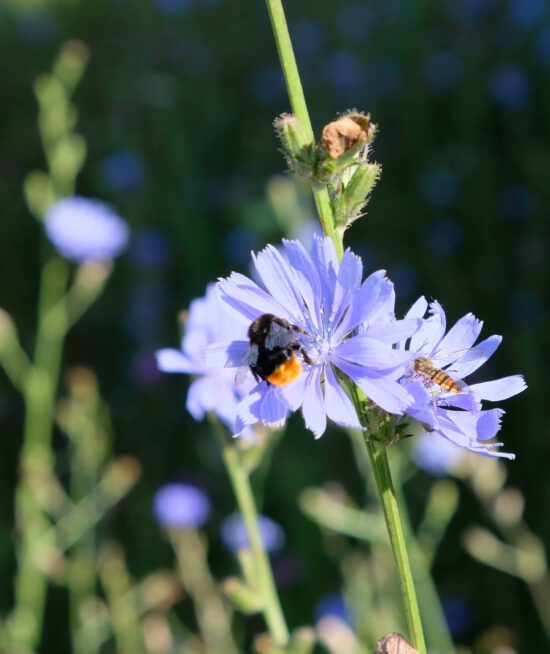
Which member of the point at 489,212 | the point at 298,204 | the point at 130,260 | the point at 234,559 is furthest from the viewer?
the point at 130,260

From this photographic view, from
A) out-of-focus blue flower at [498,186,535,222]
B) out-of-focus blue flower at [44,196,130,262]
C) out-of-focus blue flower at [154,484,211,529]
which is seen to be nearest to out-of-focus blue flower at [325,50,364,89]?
out-of-focus blue flower at [498,186,535,222]

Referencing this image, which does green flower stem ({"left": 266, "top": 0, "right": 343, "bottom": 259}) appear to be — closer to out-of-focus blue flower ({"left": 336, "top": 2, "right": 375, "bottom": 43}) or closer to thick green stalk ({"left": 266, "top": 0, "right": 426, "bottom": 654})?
thick green stalk ({"left": 266, "top": 0, "right": 426, "bottom": 654})

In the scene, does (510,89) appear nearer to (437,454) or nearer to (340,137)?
(437,454)

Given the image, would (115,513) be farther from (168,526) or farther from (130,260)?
(130,260)

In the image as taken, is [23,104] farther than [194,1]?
No

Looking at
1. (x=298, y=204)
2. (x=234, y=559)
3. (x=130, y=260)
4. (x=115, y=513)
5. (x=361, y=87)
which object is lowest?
(x=234, y=559)

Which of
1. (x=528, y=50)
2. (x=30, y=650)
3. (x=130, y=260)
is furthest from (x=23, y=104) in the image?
(x=30, y=650)

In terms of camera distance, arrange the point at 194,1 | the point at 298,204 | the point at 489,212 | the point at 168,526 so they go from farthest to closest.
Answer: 1. the point at 194,1
2. the point at 489,212
3. the point at 168,526
4. the point at 298,204
